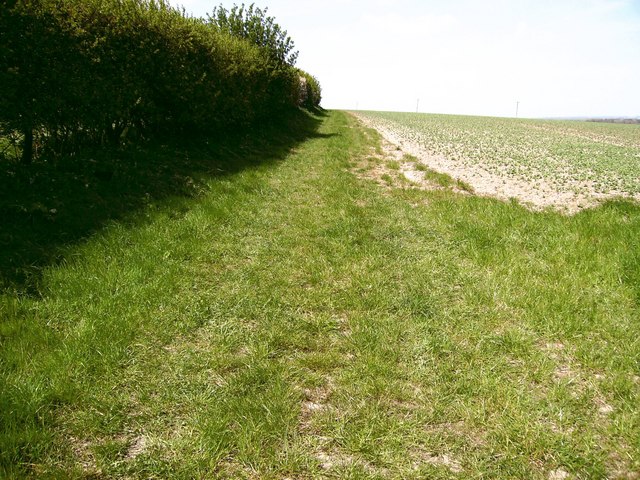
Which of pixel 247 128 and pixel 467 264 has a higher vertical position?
pixel 247 128

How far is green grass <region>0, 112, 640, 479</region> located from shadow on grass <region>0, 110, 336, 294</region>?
0.32 metres

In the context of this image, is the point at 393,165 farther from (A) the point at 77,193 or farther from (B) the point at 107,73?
(A) the point at 77,193

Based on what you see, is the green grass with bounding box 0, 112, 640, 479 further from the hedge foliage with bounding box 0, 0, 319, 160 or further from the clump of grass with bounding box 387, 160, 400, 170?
the clump of grass with bounding box 387, 160, 400, 170

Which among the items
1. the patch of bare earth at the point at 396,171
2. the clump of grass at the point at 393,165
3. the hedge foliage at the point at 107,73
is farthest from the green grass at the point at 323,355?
the clump of grass at the point at 393,165

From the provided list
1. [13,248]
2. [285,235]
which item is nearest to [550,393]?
[285,235]

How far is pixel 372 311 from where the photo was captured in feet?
14.0

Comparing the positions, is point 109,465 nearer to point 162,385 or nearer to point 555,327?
point 162,385

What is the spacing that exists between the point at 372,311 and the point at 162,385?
7.57 feet

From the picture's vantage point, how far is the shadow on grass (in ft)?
14.6

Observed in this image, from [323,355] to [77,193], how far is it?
16.8 ft

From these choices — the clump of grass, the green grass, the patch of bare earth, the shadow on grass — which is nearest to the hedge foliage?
the shadow on grass

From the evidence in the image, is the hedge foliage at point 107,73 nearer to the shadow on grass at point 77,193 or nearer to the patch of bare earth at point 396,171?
the shadow on grass at point 77,193

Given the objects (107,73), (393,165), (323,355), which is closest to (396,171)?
(393,165)

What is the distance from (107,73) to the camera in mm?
7262
